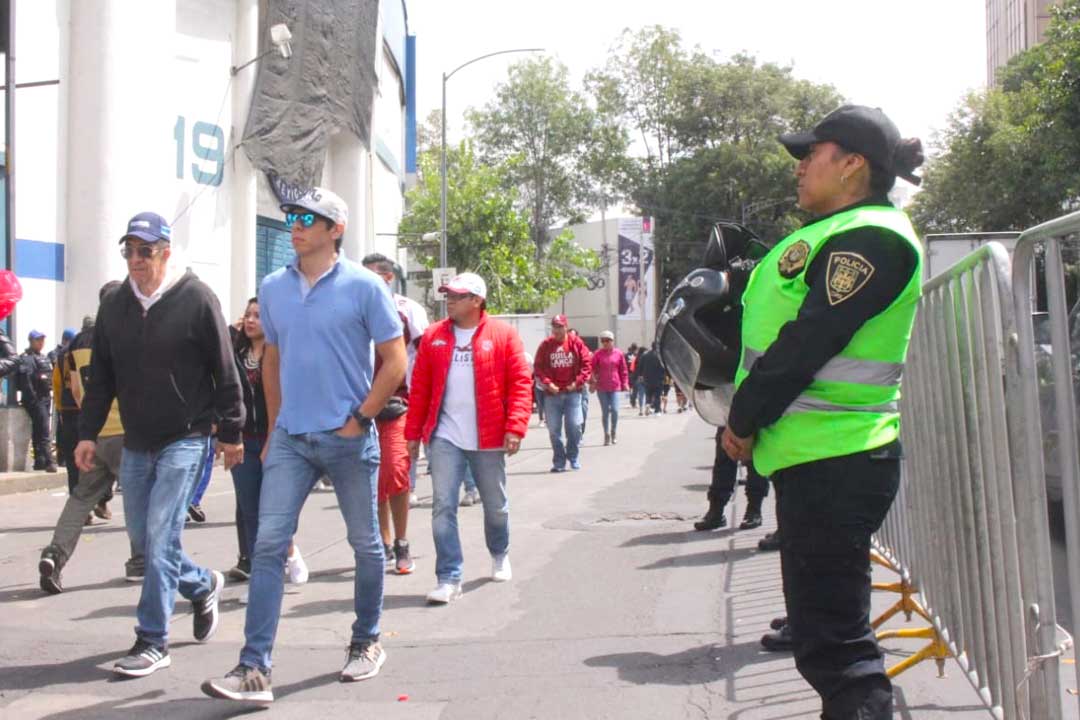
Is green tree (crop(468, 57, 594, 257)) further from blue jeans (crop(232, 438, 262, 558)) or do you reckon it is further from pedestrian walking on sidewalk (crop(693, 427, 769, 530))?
blue jeans (crop(232, 438, 262, 558))

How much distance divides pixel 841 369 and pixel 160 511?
318cm

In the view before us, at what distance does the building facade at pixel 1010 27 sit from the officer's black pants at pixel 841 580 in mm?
85304

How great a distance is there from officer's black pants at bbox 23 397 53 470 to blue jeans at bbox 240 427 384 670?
10.8m

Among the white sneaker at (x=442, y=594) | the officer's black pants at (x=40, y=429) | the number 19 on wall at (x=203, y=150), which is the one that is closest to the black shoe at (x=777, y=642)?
the white sneaker at (x=442, y=594)

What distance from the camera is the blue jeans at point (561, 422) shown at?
15.8 meters

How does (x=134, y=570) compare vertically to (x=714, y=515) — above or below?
below

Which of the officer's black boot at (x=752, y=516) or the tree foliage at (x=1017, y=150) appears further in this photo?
the tree foliage at (x=1017, y=150)

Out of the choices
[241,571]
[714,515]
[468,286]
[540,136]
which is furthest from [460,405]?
[540,136]

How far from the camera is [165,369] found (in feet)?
18.0

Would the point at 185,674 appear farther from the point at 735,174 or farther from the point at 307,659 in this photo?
the point at 735,174

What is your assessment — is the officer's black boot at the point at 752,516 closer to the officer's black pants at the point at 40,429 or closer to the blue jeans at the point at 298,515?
the blue jeans at the point at 298,515

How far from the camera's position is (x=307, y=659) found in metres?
5.71

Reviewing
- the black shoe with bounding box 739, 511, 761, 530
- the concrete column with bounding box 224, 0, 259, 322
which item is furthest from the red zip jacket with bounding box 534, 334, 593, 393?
the concrete column with bounding box 224, 0, 259, 322

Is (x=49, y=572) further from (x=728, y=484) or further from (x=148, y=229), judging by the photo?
(x=728, y=484)
